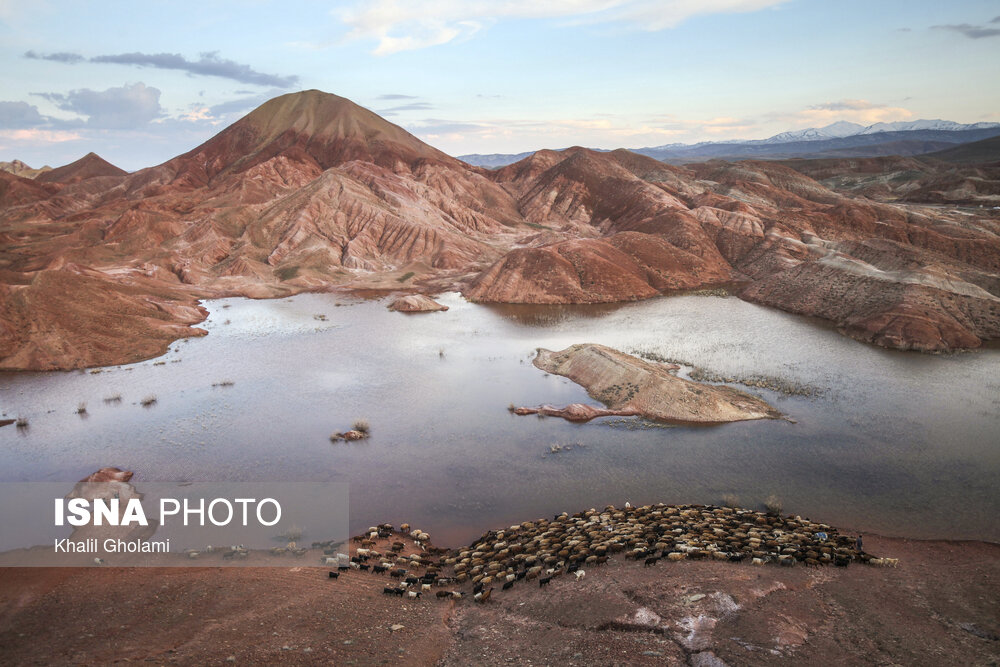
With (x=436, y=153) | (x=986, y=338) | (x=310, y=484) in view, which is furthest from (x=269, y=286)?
(x=436, y=153)

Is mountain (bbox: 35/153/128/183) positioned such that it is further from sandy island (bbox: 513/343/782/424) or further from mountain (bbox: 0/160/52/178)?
sandy island (bbox: 513/343/782/424)

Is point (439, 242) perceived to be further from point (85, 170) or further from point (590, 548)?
point (85, 170)

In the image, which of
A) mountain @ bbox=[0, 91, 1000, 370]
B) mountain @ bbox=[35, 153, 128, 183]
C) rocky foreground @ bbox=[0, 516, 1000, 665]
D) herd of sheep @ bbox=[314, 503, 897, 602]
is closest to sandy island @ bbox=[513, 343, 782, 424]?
herd of sheep @ bbox=[314, 503, 897, 602]

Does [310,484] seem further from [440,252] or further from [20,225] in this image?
[20,225]

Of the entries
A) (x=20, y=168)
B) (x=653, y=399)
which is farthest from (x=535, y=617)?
(x=20, y=168)

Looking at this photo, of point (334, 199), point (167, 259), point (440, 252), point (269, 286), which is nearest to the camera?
point (269, 286)

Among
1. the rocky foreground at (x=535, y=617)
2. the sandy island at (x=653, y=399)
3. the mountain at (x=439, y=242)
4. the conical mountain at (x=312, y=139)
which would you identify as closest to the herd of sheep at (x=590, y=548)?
the rocky foreground at (x=535, y=617)
